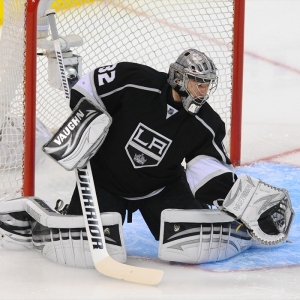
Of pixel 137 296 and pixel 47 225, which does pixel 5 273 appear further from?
pixel 137 296

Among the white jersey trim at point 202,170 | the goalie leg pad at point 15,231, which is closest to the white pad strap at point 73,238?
the goalie leg pad at point 15,231

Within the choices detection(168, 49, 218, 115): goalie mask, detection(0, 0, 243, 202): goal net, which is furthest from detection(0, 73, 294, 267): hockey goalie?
detection(0, 0, 243, 202): goal net

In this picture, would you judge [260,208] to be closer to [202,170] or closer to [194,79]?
[202,170]

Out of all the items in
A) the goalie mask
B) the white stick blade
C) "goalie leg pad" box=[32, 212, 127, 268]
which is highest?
the goalie mask

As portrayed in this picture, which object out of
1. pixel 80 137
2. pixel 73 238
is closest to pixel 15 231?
pixel 73 238

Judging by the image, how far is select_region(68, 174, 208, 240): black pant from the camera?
3133 millimetres

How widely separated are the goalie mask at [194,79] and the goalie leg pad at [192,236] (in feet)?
1.09

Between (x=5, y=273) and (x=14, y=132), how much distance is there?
76 cm

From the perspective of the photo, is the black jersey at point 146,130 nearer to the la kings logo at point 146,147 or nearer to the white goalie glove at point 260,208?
the la kings logo at point 146,147

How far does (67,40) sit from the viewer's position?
3.71 metres

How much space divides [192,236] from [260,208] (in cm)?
24

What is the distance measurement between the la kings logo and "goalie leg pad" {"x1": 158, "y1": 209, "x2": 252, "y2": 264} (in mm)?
172

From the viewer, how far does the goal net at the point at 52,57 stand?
11.2ft

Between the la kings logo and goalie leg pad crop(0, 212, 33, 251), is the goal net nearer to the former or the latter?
goalie leg pad crop(0, 212, 33, 251)
